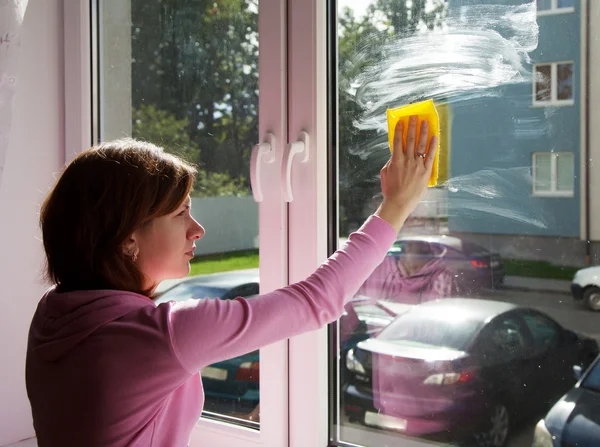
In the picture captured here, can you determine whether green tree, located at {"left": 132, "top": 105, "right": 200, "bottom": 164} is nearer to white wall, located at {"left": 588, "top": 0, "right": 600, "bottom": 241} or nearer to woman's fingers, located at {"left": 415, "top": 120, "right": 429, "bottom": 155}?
woman's fingers, located at {"left": 415, "top": 120, "right": 429, "bottom": 155}

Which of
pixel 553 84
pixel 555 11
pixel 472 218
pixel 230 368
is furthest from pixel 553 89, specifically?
pixel 230 368

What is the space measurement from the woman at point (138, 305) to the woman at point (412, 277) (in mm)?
121

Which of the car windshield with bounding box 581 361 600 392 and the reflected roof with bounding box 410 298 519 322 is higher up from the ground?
the reflected roof with bounding box 410 298 519 322

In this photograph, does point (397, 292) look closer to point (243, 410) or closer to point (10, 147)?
point (243, 410)

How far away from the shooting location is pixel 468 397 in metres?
0.95

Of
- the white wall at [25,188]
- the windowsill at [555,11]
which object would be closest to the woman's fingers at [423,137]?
the windowsill at [555,11]

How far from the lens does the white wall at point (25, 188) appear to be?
1.46m

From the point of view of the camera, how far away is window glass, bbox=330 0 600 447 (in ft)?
2.82

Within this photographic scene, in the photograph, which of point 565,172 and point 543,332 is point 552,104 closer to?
point 565,172

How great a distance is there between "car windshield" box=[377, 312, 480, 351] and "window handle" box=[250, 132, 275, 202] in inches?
13.1

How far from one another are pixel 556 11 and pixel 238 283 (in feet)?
2.47

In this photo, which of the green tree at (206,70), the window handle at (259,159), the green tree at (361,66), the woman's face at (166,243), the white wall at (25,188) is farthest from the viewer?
the white wall at (25,188)

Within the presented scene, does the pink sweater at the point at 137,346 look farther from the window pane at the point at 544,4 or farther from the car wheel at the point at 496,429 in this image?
the window pane at the point at 544,4

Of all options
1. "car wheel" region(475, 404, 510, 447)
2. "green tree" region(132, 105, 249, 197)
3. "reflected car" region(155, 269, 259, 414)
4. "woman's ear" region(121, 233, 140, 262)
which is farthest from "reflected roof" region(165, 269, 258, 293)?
"car wheel" region(475, 404, 510, 447)
